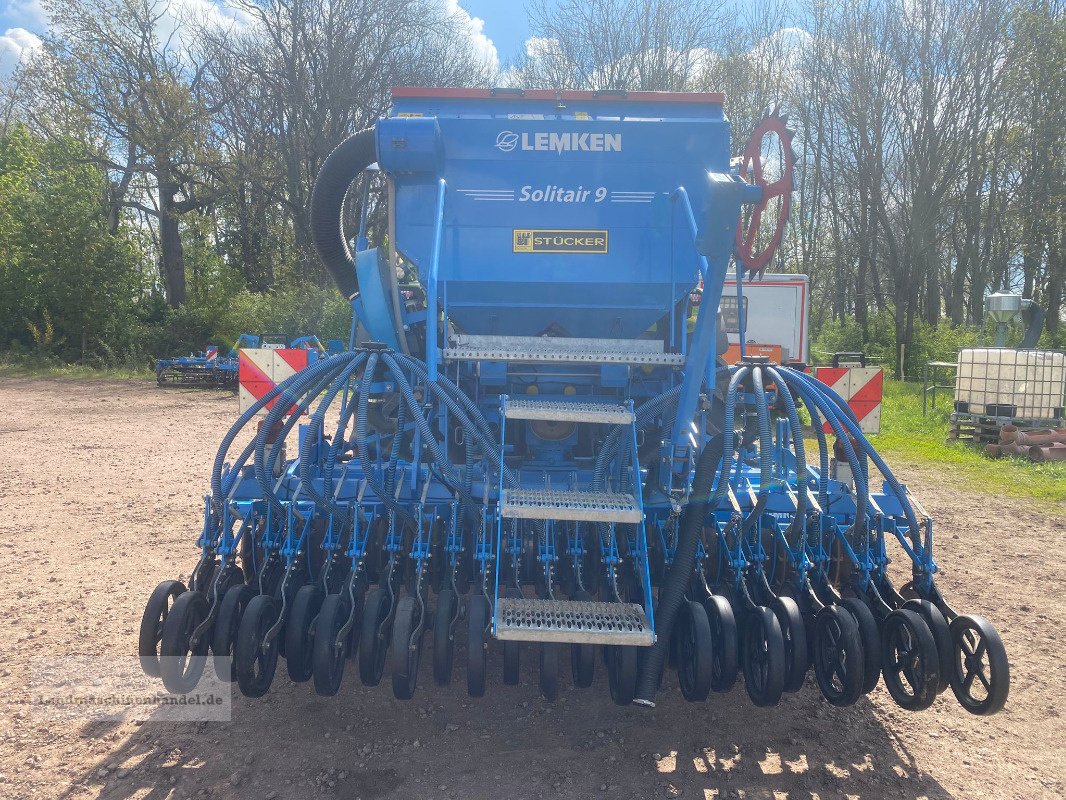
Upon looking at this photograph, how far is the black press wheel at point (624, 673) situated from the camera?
3109 millimetres

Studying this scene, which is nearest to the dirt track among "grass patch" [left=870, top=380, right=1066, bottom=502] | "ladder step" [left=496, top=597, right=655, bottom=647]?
"ladder step" [left=496, top=597, right=655, bottom=647]

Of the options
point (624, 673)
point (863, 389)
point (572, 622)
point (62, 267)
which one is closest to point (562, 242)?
point (863, 389)

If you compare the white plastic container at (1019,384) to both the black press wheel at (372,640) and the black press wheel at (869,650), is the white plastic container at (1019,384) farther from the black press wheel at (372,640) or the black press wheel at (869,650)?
the black press wheel at (372,640)

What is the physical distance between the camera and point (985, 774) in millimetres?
3057

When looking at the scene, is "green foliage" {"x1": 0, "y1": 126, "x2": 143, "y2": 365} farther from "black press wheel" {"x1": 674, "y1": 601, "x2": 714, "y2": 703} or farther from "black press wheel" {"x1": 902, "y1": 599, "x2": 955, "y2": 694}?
"black press wheel" {"x1": 902, "y1": 599, "x2": 955, "y2": 694}

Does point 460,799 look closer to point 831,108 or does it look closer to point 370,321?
point 370,321

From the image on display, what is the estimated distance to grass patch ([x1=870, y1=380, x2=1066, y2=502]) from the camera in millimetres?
8125

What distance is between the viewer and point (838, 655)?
10.4 ft

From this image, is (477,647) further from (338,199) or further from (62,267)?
(62,267)

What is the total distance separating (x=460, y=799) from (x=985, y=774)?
2094mm

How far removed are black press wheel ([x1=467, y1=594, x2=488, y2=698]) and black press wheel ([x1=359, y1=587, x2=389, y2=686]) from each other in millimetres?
389

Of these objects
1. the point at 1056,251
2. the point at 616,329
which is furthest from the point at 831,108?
the point at 616,329

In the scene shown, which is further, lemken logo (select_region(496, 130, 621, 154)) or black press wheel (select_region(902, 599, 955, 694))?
lemken logo (select_region(496, 130, 621, 154))

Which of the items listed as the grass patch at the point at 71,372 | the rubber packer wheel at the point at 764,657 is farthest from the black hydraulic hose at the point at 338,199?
the grass patch at the point at 71,372
